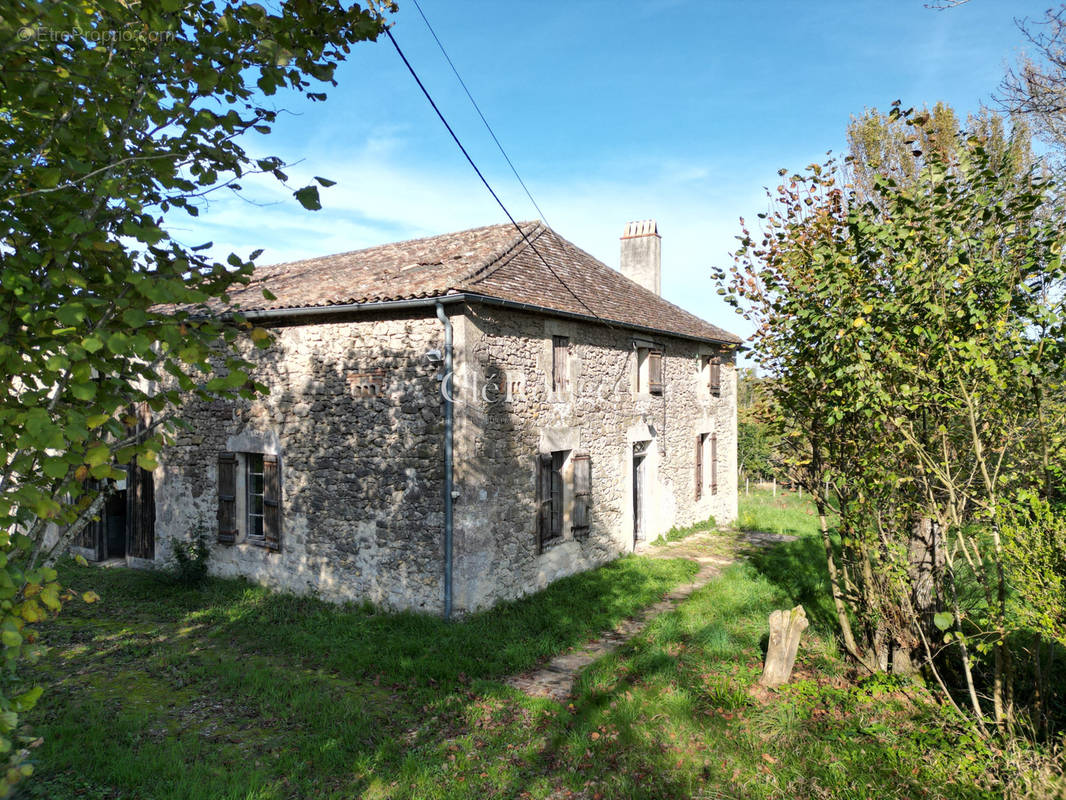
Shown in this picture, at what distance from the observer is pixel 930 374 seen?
14.8 feet

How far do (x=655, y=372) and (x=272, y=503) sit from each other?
7537 millimetres

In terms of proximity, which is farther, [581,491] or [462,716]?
[581,491]

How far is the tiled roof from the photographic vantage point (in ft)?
28.1

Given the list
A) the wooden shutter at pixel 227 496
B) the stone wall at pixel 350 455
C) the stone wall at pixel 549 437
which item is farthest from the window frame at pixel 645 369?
the wooden shutter at pixel 227 496

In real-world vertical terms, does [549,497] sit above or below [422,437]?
below

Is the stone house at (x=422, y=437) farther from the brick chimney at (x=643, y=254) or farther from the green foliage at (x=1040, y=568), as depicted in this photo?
the brick chimney at (x=643, y=254)

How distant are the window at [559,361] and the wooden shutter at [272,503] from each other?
4.43 meters

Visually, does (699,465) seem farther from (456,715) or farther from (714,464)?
(456,715)

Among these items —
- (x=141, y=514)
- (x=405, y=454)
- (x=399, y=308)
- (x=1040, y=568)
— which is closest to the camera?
(x=1040, y=568)

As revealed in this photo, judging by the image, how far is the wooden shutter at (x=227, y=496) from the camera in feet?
32.3

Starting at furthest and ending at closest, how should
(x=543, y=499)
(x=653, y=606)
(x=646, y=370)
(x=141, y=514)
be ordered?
Result: (x=646, y=370) < (x=141, y=514) < (x=543, y=499) < (x=653, y=606)

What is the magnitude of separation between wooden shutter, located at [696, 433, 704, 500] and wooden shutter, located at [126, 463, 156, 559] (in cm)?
1116

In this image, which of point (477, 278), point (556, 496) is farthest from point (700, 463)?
point (477, 278)

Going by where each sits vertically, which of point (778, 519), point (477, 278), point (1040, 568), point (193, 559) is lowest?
point (778, 519)
